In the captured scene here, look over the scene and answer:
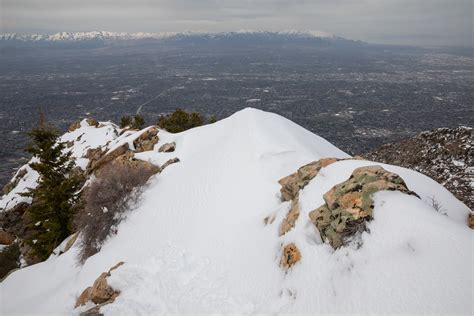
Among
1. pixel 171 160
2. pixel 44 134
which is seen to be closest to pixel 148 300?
pixel 171 160

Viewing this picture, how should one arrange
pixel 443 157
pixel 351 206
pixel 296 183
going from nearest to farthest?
1. pixel 351 206
2. pixel 296 183
3. pixel 443 157

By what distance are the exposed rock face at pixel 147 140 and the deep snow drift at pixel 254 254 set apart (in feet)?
24.9

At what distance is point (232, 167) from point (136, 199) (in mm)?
6944

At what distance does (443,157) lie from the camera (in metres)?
26.4

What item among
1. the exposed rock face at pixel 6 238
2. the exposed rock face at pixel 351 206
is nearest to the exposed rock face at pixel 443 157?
the exposed rock face at pixel 351 206

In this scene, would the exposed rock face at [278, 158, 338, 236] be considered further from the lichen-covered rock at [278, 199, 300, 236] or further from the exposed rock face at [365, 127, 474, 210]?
the exposed rock face at [365, 127, 474, 210]

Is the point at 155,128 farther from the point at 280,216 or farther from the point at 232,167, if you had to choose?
the point at 280,216

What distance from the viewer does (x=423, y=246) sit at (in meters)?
8.35

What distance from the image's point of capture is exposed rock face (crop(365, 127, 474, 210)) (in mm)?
22239

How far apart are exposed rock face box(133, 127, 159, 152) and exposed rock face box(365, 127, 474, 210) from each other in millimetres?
23692

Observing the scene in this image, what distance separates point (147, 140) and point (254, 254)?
22.3 metres

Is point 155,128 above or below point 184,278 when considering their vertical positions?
above

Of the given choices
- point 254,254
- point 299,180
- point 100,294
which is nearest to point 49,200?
point 100,294

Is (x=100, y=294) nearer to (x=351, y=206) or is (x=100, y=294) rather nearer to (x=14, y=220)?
(x=351, y=206)
